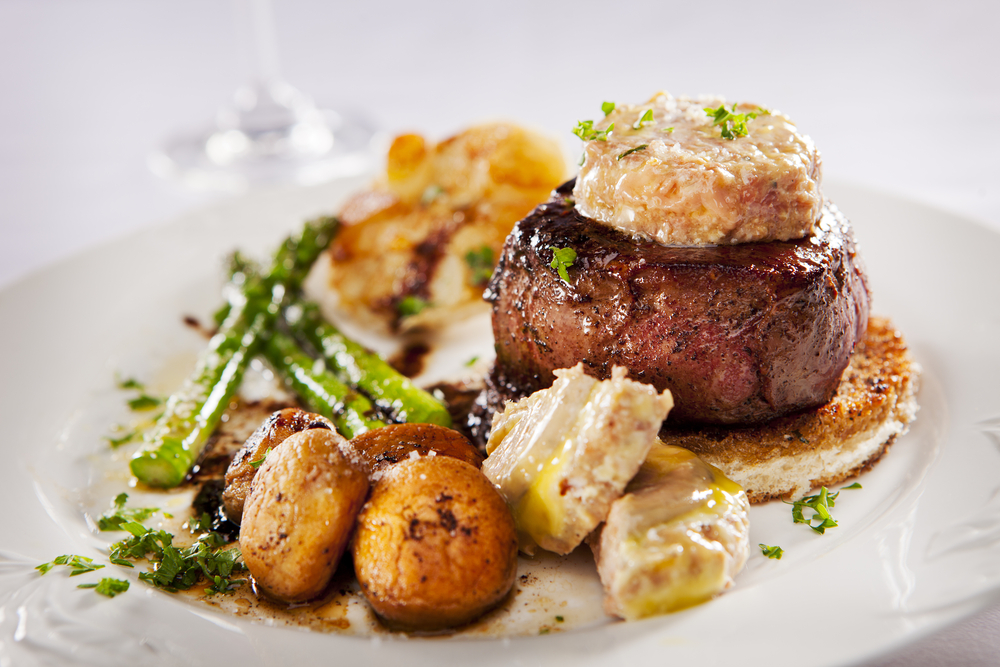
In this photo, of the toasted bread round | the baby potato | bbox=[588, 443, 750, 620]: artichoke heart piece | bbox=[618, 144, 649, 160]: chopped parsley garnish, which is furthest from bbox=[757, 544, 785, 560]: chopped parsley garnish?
bbox=[618, 144, 649, 160]: chopped parsley garnish

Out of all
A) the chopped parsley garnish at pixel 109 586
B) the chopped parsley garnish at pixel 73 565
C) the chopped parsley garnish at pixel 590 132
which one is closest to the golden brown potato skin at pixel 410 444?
the chopped parsley garnish at pixel 109 586

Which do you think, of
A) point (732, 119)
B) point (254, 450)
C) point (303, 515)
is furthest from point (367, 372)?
point (732, 119)

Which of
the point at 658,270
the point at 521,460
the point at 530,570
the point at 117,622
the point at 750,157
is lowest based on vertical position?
the point at 530,570

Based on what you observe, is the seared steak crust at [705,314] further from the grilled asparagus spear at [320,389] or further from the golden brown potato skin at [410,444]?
the grilled asparagus spear at [320,389]

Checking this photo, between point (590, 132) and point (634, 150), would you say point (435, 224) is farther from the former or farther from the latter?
point (634, 150)

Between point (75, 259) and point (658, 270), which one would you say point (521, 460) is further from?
point (75, 259)

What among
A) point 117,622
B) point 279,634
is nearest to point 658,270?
point 279,634
